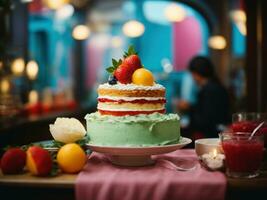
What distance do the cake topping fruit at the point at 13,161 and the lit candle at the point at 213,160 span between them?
33.0 inches

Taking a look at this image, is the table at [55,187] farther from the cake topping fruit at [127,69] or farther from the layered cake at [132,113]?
the cake topping fruit at [127,69]

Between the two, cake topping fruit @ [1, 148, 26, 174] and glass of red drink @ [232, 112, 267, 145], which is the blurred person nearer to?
glass of red drink @ [232, 112, 267, 145]

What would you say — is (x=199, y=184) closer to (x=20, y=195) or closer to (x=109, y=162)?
(x=109, y=162)

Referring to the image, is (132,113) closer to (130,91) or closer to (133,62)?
(130,91)

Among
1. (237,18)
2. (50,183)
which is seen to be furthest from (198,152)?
(237,18)

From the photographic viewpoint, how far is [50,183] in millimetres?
2082

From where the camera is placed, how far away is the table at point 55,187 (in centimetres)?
207

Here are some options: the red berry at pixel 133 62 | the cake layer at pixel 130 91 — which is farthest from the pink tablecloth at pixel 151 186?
the red berry at pixel 133 62

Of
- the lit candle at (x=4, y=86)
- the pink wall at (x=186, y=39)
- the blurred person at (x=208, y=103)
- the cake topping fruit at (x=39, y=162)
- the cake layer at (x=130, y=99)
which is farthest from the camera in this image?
the pink wall at (x=186, y=39)

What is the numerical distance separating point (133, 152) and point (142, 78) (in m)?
0.39

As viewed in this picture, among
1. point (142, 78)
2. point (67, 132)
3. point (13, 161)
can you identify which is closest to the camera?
point (13, 161)

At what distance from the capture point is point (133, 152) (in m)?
2.30

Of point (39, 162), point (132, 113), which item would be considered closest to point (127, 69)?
point (132, 113)

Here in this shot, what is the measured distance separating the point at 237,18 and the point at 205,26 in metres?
4.24
